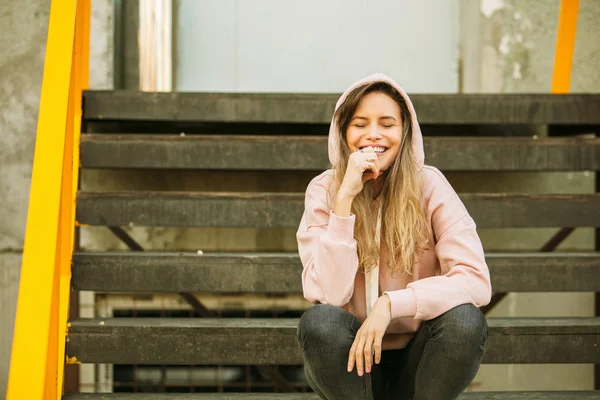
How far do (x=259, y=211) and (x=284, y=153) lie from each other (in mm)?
299

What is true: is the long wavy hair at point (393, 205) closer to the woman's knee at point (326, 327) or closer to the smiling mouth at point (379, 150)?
the smiling mouth at point (379, 150)

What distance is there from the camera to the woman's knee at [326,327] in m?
1.81

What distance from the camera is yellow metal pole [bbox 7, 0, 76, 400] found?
2109 mm

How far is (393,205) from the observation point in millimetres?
1986

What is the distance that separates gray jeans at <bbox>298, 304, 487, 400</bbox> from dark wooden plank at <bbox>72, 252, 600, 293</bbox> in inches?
30.7

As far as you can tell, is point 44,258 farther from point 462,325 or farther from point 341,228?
point 462,325

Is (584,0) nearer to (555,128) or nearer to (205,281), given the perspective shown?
(555,128)

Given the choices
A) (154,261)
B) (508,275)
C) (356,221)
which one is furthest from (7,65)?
(508,275)

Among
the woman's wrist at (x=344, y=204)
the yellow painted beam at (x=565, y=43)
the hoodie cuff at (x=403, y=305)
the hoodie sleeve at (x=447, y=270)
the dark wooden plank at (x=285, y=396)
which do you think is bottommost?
the dark wooden plank at (x=285, y=396)

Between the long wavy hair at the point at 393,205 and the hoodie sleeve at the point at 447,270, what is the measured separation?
2.1 inches

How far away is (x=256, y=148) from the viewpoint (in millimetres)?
2959

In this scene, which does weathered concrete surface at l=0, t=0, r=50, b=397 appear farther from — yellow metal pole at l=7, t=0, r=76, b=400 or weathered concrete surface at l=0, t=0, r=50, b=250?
yellow metal pole at l=7, t=0, r=76, b=400

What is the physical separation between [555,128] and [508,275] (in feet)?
3.36

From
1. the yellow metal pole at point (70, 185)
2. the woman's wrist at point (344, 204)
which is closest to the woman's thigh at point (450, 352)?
the woman's wrist at point (344, 204)
